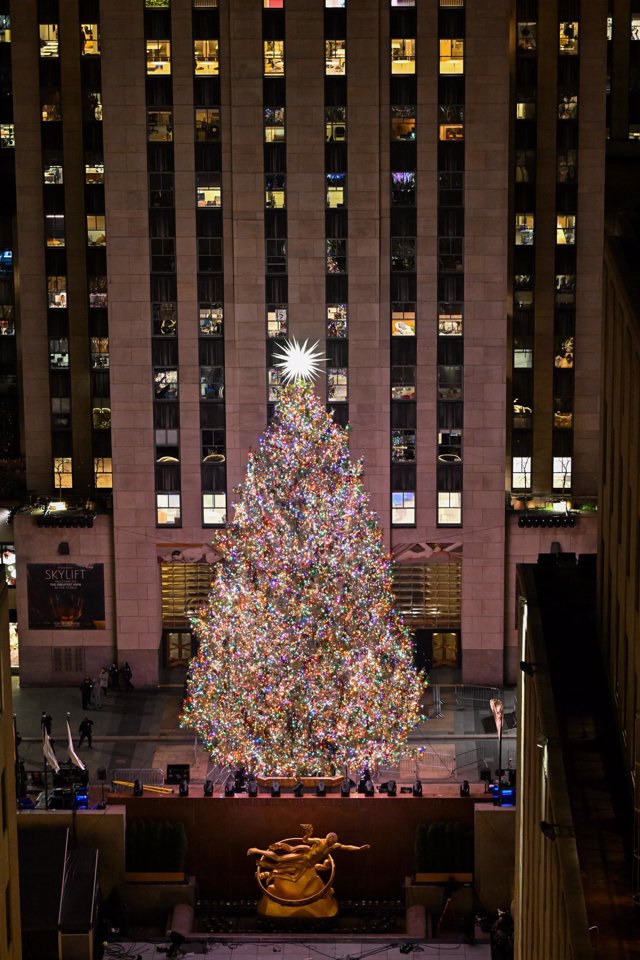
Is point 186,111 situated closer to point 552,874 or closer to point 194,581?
point 194,581

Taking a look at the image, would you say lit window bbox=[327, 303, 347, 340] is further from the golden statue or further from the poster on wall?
the golden statue

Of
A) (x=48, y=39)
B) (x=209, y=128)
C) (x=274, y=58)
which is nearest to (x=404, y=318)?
(x=209, y=128)

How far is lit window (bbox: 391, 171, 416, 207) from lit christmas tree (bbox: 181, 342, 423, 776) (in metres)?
10.9

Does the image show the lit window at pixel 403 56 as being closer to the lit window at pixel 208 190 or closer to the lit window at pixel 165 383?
the lit window at pixel 208 190

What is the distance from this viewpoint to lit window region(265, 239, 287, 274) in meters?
73.2

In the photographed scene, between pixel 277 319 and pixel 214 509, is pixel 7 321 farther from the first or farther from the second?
pixel 277 319

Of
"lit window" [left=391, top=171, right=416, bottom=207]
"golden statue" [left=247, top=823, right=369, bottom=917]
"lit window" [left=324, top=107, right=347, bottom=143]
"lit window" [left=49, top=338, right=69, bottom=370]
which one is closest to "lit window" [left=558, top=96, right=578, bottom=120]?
"lit window" [left=391, top=171, right=416, bottom=207]

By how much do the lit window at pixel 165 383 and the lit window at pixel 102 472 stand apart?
8.04m

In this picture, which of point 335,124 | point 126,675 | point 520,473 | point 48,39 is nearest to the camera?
point 335,124

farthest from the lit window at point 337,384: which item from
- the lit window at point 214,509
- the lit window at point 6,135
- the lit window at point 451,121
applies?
the lit window at point 6,135

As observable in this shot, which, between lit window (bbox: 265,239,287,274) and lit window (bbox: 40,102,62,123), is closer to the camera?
lit window (bbox: 265,239,287,274)

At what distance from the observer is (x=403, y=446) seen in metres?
75.0

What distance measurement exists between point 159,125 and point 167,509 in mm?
15802

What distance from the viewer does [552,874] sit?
31.0 metres
